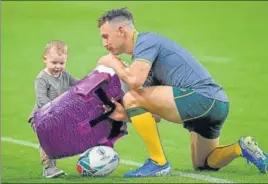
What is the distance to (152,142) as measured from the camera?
28.9 ft

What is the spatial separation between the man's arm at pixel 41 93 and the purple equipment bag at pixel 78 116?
211mm

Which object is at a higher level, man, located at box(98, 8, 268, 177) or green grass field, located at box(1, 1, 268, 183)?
man, located at box(98, 8, 268, 177)

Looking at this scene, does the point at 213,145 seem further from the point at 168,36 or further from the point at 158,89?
the point at 168,36

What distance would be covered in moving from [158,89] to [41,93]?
3.70 ft

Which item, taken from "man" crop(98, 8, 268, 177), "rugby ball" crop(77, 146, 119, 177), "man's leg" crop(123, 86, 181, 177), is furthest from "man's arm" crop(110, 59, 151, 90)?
"rugby ball" crop(77, 146, 119, 177)

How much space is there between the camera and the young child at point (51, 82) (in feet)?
30.3

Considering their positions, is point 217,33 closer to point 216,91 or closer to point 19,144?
point 19,144

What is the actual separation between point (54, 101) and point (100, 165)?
71 centimetres

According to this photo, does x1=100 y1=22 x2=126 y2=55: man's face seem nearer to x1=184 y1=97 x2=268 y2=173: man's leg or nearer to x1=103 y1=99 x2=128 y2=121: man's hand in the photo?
x1=103 y1=99 x2=128 y2=121: man's hand

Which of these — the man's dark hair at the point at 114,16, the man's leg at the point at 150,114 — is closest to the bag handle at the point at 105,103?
the man's leg at the point at 150,114

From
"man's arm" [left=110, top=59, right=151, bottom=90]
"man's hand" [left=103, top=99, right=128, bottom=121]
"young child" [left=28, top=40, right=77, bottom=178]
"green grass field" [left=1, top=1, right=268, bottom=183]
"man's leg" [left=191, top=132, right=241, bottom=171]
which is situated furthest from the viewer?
"green grass field" [left=1, top=1, right=268, bottom=183]

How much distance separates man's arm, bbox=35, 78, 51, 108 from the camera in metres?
9.20

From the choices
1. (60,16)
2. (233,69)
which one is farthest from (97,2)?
(233,69)

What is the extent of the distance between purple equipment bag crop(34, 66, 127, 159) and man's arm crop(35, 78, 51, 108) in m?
0.21
